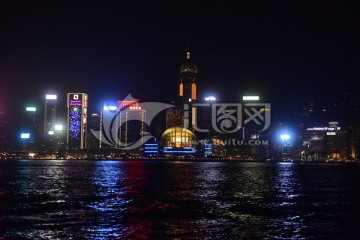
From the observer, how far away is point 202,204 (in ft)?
137

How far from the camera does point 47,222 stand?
3078 cm

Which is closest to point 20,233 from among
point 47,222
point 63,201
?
point 47,222

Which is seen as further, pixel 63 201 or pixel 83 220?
pixel 63 201

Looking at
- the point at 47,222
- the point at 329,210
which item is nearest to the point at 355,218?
the point at 329,210

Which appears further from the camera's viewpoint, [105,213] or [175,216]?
[105,213]

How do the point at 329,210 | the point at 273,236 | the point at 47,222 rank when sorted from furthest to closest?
the point at 329,210 < the point at 47,222 < the point at 273,236

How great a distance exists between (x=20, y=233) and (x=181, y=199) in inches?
840

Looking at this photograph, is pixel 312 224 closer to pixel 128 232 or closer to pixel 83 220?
→ pixel 128 232

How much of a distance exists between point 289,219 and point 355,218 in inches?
193

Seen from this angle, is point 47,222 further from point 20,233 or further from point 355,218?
point 355,218

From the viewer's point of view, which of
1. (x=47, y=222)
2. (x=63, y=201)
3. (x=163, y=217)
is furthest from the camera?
(x=63, y=201)

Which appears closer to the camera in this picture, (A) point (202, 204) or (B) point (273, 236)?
(B) point (273, 236)

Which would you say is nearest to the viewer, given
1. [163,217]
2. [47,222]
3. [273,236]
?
[273,236]

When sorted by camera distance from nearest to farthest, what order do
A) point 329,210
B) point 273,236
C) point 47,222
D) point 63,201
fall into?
point 273,236
point 47,222
point 329,210
point 63,201
